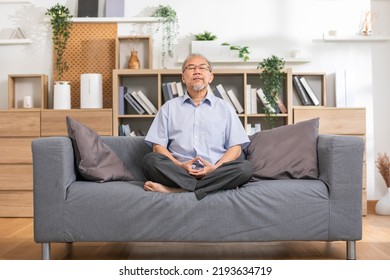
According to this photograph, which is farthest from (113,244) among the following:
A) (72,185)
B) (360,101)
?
(360,101)

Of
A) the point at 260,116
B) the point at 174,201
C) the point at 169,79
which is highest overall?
the point at 169,79

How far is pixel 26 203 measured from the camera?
5.25 m

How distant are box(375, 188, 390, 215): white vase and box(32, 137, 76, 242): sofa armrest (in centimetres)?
320

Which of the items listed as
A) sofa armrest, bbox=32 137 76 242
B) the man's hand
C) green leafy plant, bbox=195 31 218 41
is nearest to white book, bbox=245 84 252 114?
green leafy plant, bbox=195 31 218 41

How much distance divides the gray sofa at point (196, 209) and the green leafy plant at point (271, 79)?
85.2 inches

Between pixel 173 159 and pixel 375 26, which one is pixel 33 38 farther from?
pixel 375 26

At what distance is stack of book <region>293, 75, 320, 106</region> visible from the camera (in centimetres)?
559

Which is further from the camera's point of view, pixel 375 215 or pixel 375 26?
pixel 375 26

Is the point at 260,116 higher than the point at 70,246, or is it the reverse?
the point at 260,116

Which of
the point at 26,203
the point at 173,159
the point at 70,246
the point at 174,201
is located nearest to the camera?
the point at 174,201

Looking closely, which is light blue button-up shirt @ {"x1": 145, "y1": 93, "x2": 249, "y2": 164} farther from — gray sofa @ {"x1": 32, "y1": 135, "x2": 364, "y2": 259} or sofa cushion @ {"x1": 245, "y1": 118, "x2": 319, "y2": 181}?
gray sofa @ {"x1": 32, "y1": 135, "x2": 364, "y2": 259}

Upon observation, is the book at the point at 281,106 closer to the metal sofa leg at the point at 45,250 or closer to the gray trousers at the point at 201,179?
the gray trousers at the point at 201,179

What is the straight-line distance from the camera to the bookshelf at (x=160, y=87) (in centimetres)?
539
